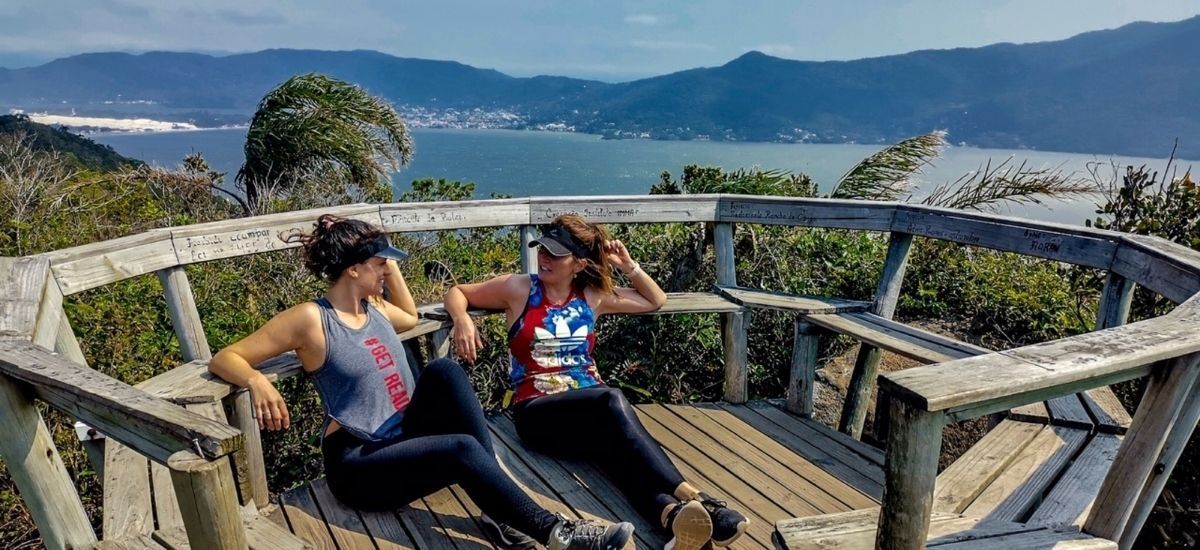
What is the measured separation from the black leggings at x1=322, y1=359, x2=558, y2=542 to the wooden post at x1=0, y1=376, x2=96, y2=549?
890 millimetres

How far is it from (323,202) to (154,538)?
7771 millimetres

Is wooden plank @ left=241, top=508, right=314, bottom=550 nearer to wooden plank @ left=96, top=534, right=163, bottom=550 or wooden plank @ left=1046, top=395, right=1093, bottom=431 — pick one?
wooden plank @ left=96, top=534, right=163, bottom=550

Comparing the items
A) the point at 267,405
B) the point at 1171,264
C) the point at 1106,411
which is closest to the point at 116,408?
the point at 267,405

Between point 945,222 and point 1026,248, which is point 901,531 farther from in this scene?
point 945,222

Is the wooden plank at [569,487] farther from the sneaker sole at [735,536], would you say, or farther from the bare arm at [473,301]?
the bare arm at [473,301]

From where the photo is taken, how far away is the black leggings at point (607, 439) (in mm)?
2887

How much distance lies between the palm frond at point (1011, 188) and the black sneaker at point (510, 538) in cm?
578

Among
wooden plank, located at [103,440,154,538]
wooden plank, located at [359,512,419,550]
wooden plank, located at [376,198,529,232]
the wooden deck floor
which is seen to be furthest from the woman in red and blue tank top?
wooden plank, located at [103,440,154,538]

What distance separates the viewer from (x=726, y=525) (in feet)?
8.67

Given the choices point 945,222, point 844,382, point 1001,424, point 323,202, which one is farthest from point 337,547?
point 323,202

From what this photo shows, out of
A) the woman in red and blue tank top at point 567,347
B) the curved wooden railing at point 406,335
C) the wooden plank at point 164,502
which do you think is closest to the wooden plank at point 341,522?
the curved wooden railing at point 406,335

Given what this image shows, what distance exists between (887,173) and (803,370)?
4.76m

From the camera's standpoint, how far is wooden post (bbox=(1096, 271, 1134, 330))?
3.04 m

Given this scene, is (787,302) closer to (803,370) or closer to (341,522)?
(803,370)
